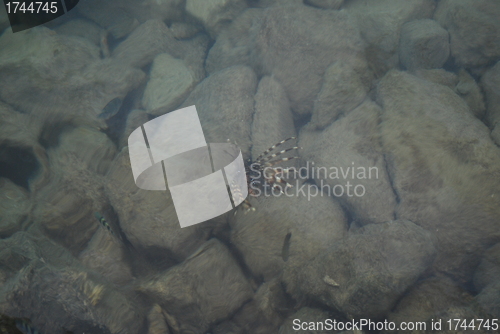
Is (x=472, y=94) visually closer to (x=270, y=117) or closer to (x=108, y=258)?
(x=270, y=117)

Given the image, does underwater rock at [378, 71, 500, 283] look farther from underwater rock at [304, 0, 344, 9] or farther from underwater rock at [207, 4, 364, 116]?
underwater rock at [304, 0, 344, 9]

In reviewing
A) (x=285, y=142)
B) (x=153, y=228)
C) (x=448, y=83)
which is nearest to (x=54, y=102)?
(x=153, y=228)

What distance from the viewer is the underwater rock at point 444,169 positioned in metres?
3.98

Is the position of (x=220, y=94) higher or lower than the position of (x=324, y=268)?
A: higher

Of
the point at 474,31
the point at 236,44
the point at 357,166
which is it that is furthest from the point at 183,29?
the point at 474,31

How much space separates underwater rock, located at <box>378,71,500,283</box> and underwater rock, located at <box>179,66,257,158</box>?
2.53 m

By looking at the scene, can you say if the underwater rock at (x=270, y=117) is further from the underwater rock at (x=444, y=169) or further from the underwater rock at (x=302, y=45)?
the underwater rock at (x=444, y=169)

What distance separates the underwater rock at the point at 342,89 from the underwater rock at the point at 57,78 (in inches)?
180

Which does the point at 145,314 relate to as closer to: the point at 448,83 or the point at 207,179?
the point at 207,179

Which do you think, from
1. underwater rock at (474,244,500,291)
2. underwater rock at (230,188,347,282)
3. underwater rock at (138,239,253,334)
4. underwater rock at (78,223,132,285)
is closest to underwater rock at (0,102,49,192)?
underwater rock at (78,223,132,285)

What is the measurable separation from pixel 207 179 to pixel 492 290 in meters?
3.88

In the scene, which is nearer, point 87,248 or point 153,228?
point 153,228

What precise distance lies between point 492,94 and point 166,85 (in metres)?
6.55

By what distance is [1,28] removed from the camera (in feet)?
22.8
